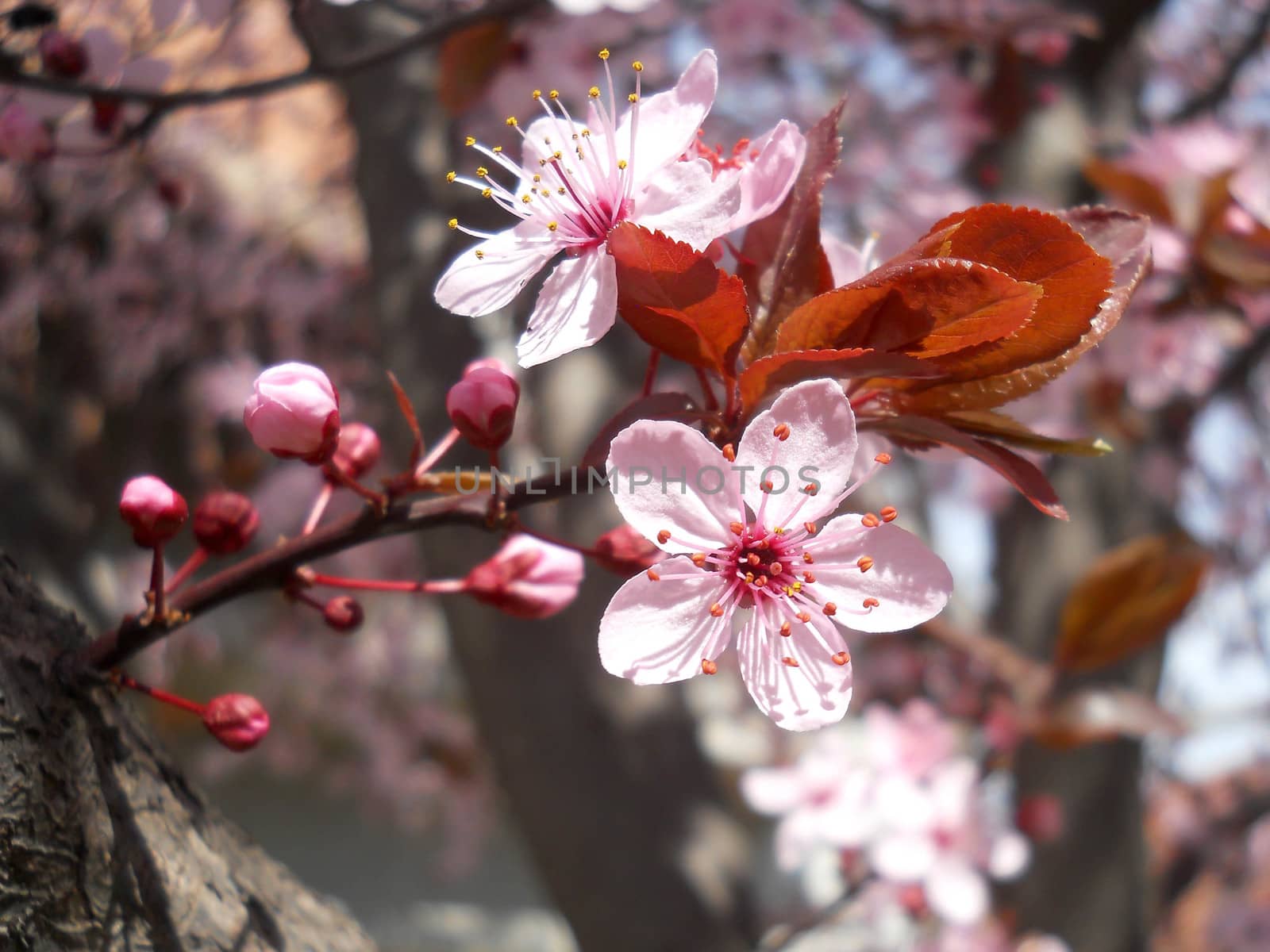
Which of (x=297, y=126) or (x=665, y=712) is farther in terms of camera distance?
(x=297, y=126)

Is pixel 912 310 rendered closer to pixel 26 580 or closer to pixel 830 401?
pixel 830 401

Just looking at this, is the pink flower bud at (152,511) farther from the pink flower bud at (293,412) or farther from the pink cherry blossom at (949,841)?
the pink cherry blossom at (949,841)

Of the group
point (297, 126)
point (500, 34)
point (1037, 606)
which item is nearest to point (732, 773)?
point (1037, 606)

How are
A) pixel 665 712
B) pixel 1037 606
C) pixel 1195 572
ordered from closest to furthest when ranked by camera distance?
pixel 1195 572 → pixel 665 712 → pixel 1037 606

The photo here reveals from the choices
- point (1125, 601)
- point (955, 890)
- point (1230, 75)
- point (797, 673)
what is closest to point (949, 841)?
point (955, 890)

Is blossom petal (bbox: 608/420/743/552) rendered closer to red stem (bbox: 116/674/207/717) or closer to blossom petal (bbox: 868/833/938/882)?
red stem (bbox: 116/674/207/717)
